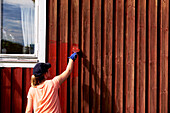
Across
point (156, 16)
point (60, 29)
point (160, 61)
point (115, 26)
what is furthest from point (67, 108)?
point (156, 16)

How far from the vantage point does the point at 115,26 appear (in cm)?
330

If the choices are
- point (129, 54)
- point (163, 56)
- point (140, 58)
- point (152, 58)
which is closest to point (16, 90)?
point (129, 54)

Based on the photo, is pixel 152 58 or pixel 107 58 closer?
pixel 107 58

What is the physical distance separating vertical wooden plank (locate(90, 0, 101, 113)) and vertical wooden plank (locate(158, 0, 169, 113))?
1249mm

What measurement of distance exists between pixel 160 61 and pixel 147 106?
922 mm

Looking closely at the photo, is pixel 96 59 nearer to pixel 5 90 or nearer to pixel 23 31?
pixel 23 31

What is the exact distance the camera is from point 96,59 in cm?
323

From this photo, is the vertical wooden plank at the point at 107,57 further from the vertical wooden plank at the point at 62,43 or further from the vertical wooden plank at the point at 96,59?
the vertical wooden plank at the point at 62,43

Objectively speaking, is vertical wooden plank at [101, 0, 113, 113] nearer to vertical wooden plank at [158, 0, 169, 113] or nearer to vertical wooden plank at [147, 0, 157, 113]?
vertical wooden plank at [147, 0, 157, 113]

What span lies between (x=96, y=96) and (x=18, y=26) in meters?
1.92

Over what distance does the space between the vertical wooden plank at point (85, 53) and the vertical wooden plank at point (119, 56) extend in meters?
0.54

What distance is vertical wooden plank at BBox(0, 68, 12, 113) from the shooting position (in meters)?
3.02

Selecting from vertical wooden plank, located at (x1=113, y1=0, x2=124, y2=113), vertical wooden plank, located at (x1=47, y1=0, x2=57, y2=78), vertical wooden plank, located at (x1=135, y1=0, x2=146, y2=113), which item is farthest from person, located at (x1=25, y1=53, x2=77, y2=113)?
vertical wooden plank, located at (x1=135, y1=0, x2=146, y2=113)

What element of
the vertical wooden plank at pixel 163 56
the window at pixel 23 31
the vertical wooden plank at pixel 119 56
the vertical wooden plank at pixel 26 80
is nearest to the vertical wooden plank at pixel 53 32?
the window at pixel 23 31
